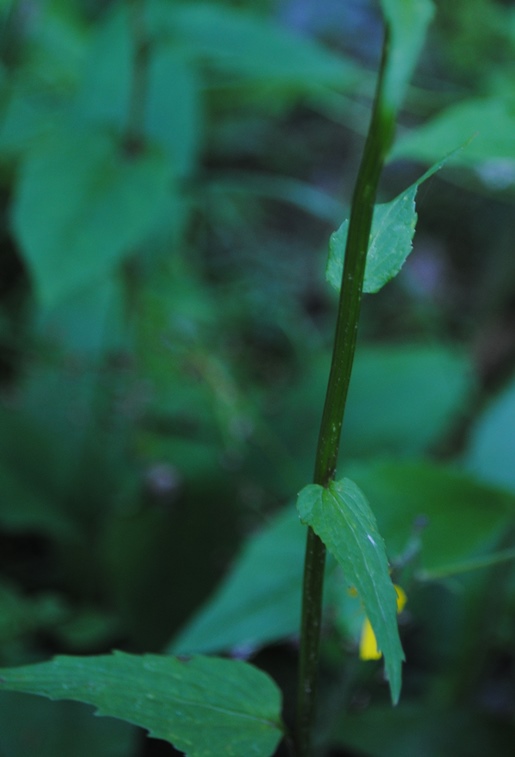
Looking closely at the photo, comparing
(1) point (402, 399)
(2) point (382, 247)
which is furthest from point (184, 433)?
(2) point (382, 247)

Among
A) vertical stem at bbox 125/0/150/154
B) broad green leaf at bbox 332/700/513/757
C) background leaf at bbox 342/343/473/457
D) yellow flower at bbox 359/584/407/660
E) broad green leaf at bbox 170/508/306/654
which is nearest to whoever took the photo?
yellow flower at bbox 359/584/407/660

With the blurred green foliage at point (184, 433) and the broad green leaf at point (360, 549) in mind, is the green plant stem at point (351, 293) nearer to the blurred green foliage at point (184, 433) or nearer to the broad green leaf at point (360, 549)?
the broad green leaf at point (360, 549)

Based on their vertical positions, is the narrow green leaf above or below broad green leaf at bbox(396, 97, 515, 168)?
below

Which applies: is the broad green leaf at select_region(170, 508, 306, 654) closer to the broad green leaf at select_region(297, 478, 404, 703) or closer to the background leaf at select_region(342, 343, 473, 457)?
the broad green leaf at select_region(297, 478, 404, 703)

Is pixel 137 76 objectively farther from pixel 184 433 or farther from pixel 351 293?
pixel 351 293

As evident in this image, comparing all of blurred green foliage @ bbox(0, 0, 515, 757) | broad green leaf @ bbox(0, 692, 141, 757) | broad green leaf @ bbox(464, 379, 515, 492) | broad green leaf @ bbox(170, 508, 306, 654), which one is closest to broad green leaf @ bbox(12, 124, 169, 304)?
blurred green foliage @ bbox(0, 0, 515, 757)
